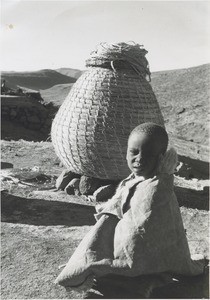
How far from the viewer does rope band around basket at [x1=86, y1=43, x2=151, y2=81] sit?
541cm

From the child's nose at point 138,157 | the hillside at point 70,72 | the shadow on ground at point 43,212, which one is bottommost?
the shadow on ground at point 43,212

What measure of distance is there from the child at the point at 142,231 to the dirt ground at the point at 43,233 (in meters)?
0.22

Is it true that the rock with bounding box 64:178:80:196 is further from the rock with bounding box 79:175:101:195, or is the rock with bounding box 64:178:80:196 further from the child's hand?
the child's hand

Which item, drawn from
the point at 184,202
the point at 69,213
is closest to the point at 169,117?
the point at 184,202

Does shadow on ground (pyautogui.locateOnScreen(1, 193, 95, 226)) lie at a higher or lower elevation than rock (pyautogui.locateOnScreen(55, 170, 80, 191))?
lower

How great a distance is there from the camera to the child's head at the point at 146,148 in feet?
9.46

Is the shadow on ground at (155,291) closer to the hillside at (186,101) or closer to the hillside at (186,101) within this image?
the hillside at (186,101)

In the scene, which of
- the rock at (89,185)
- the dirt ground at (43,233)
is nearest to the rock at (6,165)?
the dirt ground at (43,233)

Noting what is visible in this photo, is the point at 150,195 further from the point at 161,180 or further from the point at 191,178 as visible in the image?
the point at 191,178

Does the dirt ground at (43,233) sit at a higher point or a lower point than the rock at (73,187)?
lower

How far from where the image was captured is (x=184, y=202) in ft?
18.9

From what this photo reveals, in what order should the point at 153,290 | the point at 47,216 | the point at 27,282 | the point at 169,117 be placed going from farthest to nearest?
the point at 169,117 → the point at 47,216 → the point at 27,282 → the point at 153,290

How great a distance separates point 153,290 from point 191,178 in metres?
4.32

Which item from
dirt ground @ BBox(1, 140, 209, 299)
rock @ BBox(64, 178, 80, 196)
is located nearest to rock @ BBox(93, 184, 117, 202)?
dirt ground @ BBox(1, 140, 209, 299)
